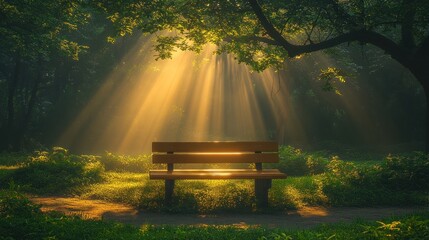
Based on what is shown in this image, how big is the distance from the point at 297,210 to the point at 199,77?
37.6 m

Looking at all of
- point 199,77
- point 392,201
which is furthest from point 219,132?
point 392,201

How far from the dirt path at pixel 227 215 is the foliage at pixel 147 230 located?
958mm

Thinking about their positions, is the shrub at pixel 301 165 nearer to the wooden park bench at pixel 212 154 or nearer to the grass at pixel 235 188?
the grass at pixel 235 188

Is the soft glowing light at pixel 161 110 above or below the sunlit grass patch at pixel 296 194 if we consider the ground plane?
above

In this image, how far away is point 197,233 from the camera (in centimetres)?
668

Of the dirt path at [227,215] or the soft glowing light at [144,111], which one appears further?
the soft glowing light at [144,111]

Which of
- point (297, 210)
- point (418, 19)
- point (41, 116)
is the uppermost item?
point (418, 19)

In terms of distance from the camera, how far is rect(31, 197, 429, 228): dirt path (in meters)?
8.39

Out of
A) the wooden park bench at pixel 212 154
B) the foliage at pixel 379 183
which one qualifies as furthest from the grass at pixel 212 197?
the wooden park bench at pixel 212 154

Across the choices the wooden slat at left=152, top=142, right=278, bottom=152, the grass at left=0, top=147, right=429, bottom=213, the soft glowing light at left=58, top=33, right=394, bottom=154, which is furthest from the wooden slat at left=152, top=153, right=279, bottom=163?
the soft glowing light at left=58, top=33, right=394, bottom=154

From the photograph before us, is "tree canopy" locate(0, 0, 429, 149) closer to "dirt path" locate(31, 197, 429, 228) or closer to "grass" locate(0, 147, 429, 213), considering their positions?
"grass" locate(0, 147, 429, 213)

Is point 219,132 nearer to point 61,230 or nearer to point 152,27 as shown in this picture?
point 152,27

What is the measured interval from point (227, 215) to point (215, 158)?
1736mm

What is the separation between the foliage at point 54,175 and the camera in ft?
39.2
